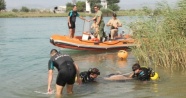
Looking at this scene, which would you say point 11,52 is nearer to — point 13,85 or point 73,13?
point 73,13

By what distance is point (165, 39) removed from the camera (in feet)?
35.7

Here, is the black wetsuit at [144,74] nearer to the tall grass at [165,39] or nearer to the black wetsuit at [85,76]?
the black wetsuit at [85,76]

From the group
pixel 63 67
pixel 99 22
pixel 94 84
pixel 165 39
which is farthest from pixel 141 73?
pixel 99 22

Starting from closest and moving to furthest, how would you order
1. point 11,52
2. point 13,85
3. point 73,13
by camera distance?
point 13,85 < point 73,13 < point 11,52

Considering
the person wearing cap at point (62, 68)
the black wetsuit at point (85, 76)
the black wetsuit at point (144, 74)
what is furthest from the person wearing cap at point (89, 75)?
the person wearing cap at point (62, 68)

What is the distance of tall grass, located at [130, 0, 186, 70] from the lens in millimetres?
10703

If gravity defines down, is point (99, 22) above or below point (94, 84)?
above

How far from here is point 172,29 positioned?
10906mm

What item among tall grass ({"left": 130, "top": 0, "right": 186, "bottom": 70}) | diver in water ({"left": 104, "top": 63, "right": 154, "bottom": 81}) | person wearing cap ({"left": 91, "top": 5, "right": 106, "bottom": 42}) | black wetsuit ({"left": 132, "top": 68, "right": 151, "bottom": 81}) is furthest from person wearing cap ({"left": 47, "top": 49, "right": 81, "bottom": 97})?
person wearing cap ({"left": 91, "top": 5, "right": 106, "bottom": 42})

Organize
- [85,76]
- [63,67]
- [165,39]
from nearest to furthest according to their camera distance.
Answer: [63,67], [85,76], [165,39]

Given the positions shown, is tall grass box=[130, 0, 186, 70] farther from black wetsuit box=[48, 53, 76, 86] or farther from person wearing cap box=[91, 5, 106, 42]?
black wetsuit box=[48, 53, 76, 86]

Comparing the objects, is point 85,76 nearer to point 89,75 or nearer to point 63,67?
point 89,75

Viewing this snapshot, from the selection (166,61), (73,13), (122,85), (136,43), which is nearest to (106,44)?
(73,13)

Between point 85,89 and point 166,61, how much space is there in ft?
11.0
